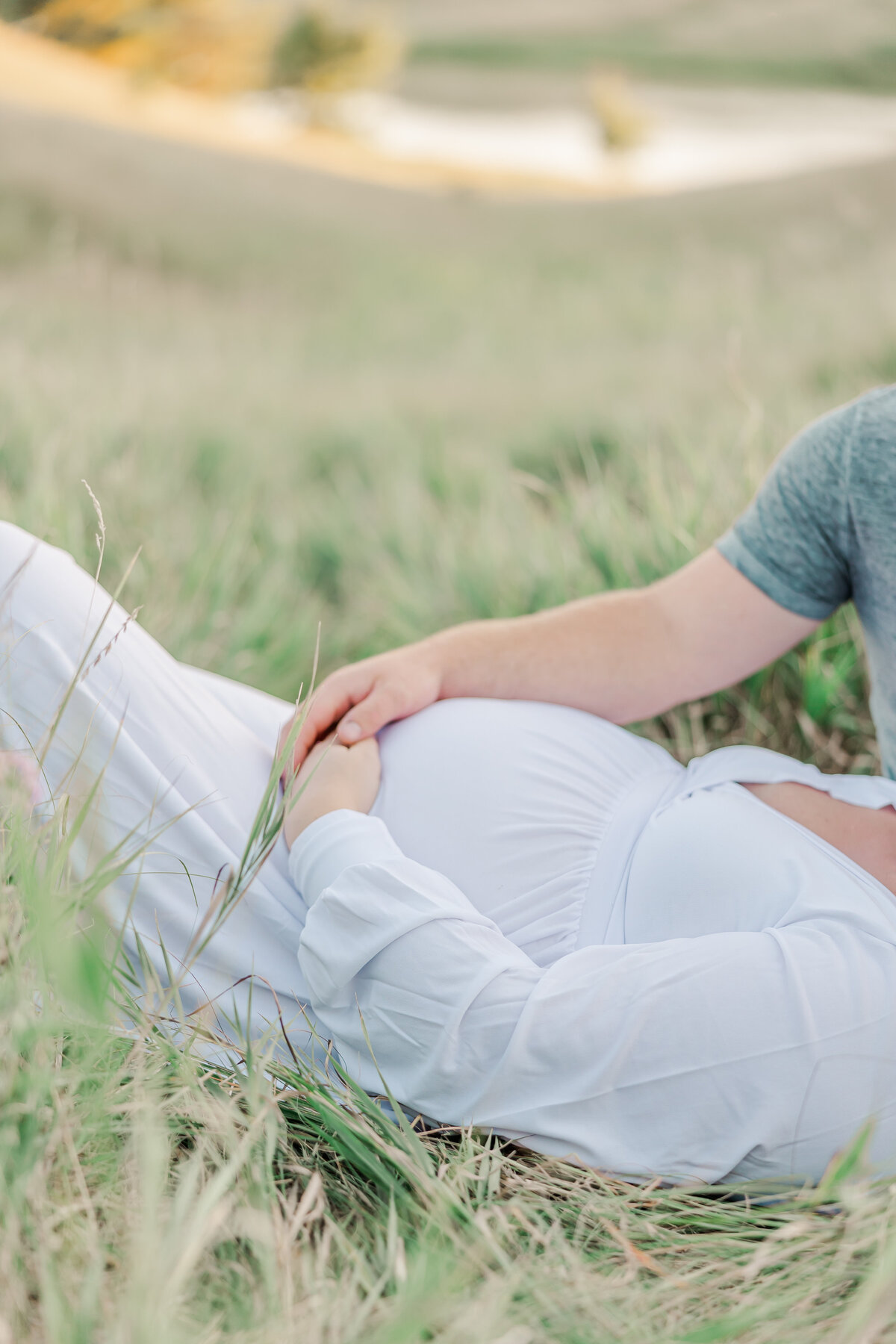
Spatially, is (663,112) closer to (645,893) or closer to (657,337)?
(657,337)

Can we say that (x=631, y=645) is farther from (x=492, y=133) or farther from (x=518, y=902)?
(x=492, y=133)

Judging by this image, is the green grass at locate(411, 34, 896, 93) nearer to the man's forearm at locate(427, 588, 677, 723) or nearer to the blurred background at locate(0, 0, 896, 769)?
the blurred background at locate(0, 0, 896, 769)

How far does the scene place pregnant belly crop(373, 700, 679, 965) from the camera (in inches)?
45.9

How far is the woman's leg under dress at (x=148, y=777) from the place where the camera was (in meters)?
1.07

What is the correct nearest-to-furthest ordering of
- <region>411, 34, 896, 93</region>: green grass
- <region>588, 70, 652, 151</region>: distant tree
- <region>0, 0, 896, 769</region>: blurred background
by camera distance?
<region>0, 0, 896, 769</region>: blurred background
<region>411, 34, 896, 93</region>: green grass
<region>588, 70, 652, 151</region>: distant tree

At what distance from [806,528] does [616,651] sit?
0.33 metres

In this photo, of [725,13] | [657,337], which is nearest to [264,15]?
[725,13]

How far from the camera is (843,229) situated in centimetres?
1252

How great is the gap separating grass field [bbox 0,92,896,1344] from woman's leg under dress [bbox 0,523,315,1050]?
0.45ft

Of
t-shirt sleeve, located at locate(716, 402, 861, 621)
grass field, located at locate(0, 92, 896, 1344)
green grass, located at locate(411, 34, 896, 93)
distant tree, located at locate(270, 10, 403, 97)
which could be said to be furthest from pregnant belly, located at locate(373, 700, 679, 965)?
distant tree, located at locate(270, 10, 403, 97)

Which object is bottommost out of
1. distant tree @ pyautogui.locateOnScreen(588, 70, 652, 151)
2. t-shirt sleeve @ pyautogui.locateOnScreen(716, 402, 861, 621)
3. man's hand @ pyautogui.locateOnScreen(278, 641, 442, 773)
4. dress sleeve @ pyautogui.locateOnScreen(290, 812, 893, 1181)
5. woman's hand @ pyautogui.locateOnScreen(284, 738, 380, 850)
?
distant tree @ pyautogui.locateOnScreen(588, 70, 652, 151)

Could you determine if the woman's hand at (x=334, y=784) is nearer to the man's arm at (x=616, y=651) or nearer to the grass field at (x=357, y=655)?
the man's arm at (x=616, y=651)

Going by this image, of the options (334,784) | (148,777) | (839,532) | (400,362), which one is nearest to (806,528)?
(839,532)

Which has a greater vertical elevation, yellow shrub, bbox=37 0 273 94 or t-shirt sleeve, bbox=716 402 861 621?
yellow shrub, bbox=37 0 273 94
